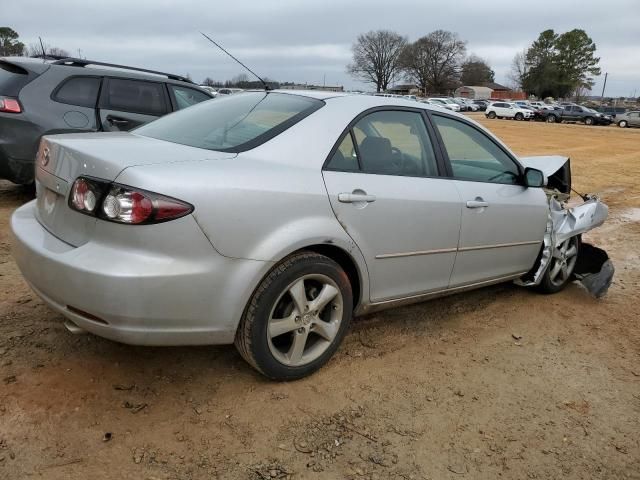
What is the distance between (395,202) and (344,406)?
1.15 metres

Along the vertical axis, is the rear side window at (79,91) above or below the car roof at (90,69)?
below

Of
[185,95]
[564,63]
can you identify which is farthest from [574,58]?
[185,95]

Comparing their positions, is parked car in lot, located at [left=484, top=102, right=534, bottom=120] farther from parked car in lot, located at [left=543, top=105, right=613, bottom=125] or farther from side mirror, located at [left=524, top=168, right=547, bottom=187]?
side mirror, located at [left=524, top=168, right=547, bottom=187]

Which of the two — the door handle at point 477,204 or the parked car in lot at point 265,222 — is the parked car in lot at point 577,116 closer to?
the parked car in lot at point 265,222

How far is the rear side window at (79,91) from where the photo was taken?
6020 millimetres

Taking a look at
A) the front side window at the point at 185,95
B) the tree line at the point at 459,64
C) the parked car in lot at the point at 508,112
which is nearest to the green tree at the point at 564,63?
the tree line at the point at 459,64

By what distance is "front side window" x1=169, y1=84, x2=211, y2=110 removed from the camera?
7.06 meters

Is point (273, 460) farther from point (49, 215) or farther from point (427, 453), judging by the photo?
point (49, 215)

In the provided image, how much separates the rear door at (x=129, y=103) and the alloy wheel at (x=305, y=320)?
3998 millimetres

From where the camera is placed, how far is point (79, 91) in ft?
20.2

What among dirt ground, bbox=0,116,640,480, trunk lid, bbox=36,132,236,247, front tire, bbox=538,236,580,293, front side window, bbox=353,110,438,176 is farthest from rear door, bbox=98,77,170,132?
front tire, bbox=538,236,580,293

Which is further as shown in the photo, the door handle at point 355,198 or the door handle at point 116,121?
the door handle at point 116,121

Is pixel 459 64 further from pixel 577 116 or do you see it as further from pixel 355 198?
pixel 355 198

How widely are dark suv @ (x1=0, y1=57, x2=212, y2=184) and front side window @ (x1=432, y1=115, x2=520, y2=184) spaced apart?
12.9 ft
